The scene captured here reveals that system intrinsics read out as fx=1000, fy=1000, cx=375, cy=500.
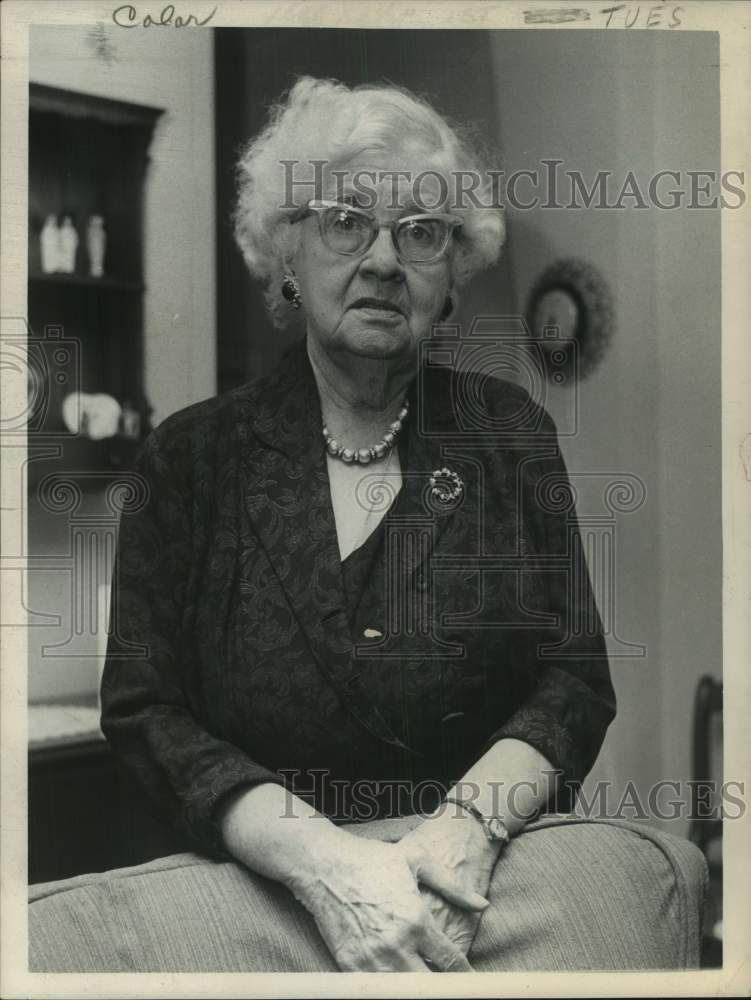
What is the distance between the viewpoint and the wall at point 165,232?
4.33 ft

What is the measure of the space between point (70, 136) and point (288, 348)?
0.41 m

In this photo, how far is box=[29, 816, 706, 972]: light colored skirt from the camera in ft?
4.16

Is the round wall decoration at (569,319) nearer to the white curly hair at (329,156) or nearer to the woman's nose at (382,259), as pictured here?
the white curly hair at (329,156)

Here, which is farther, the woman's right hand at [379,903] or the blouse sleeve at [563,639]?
the blouse sleeve at [563,639]

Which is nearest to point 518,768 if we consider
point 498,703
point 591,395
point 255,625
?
point 498,703

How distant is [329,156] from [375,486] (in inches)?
17.1

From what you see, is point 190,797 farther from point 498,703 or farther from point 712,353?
point 712,353

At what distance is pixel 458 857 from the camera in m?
1.26

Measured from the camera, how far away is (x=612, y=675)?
1.34 meters

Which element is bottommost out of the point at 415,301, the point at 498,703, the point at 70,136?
the point at 498,703

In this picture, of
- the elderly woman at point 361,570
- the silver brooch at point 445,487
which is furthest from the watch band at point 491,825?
the silver brooch at point 445,487
